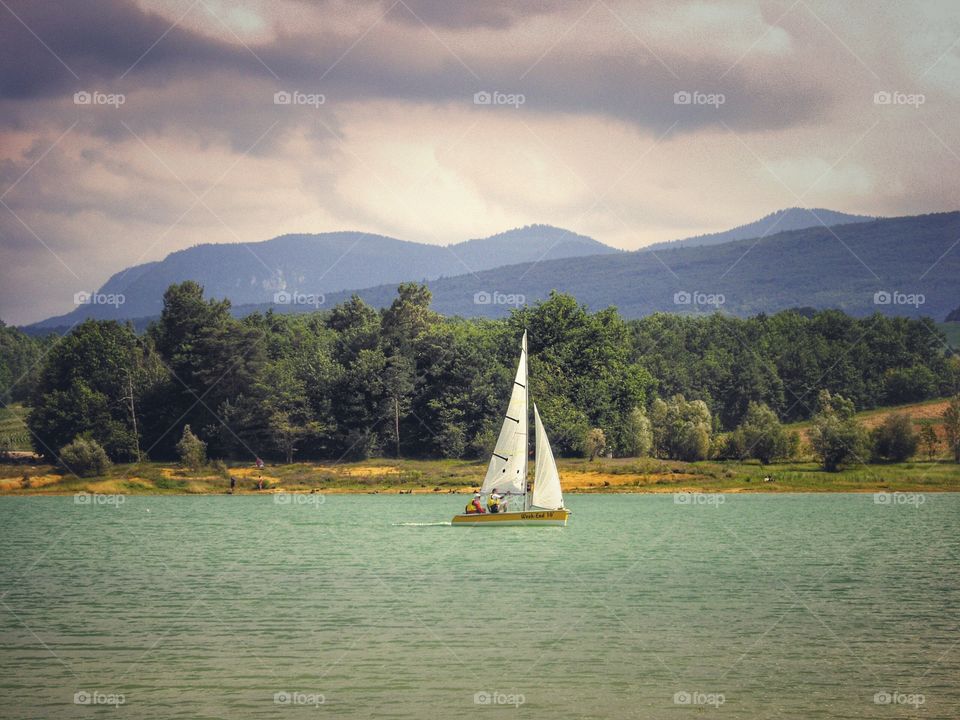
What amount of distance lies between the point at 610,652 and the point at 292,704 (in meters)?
9.51

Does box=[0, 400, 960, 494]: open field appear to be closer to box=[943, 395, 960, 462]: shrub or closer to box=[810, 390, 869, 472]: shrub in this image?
box=[810, 390, 869, 472]: shrub

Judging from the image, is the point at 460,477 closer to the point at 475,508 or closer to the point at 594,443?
the point at 594,443

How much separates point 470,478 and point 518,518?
46.2 meters

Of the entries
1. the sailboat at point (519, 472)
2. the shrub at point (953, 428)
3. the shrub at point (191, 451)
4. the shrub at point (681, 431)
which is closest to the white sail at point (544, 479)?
the sailboat at point (519, 472)

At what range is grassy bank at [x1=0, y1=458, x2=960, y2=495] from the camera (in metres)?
105

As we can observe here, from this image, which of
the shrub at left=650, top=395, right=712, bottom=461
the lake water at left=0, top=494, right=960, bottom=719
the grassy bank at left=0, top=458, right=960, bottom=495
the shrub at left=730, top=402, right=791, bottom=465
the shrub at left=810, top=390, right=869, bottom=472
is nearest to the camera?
the lake water at left=0, top=494, right=960, bottom=719

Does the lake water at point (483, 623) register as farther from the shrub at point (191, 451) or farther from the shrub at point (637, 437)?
the shrub at point (637, 437)

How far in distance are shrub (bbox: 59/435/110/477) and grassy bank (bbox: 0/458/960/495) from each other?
114cm

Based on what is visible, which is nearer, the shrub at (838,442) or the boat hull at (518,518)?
the boat hull at (518,518)

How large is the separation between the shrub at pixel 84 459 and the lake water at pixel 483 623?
48689mm

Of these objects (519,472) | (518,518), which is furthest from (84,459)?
(519,472)

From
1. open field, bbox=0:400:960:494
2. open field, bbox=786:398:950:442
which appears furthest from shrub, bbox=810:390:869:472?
open field, bbox=786:398:950:442

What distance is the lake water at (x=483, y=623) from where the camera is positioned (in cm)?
2573

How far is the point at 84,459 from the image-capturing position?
11400 cm
